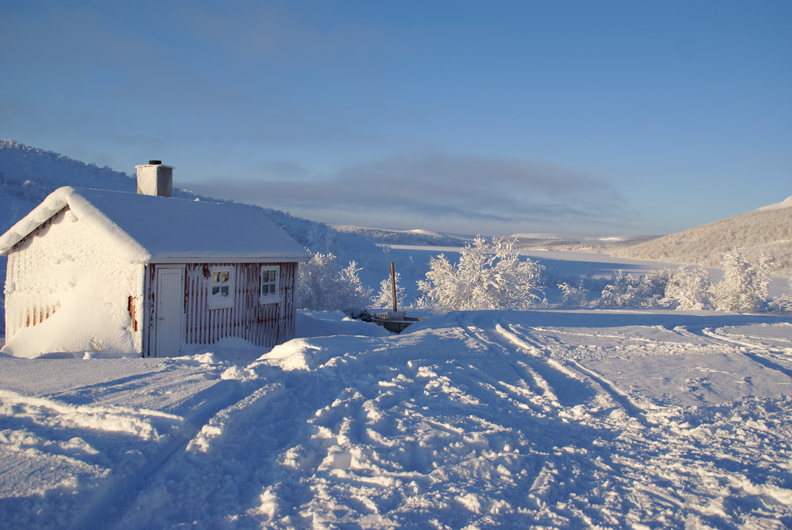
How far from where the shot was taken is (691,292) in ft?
94.1

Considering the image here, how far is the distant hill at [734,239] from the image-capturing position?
169 feet

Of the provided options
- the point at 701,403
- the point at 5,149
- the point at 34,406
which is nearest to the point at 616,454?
the point at 701,403

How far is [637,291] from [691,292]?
8.39m

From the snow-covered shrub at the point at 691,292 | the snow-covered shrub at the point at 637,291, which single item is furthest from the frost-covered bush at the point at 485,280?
the snow-covered shrub at the point at 637,291

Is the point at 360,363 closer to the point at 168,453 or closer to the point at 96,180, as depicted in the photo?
the point at 168,453

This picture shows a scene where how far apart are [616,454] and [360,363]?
13.8ft

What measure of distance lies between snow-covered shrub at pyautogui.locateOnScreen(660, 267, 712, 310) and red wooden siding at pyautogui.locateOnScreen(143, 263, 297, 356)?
80.8 ft

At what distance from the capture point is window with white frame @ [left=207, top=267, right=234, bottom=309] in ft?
33.9

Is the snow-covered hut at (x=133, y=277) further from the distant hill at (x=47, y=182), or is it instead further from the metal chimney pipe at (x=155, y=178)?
the distant hill at (x=47, y=182)

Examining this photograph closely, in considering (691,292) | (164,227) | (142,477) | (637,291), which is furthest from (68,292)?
(637,291)

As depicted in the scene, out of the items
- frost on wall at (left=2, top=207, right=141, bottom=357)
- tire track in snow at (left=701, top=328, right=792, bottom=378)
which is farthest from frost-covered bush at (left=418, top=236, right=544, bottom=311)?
frost on wall at (left=2, top=207, right=141, bottom=357)

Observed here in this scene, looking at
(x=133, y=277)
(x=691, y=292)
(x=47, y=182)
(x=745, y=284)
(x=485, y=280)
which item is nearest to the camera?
→ (x=133, y=277)

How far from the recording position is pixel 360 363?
757 centimetres

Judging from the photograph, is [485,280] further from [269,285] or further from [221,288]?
[221,288]
